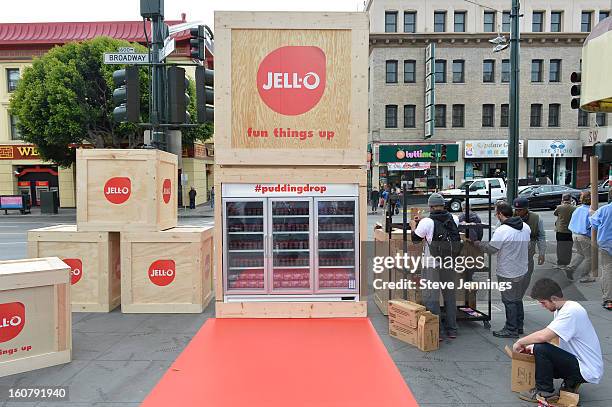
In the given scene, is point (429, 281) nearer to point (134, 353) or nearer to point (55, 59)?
point (134, 353)

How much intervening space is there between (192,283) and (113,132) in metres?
21.2

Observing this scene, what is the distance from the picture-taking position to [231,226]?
22.9 feet

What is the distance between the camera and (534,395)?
4.32 m

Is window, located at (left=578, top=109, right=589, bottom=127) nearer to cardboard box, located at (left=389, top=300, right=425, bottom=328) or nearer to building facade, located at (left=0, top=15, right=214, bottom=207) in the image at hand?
building facade, located at (left=0, top=15, right=214, bottom=207)

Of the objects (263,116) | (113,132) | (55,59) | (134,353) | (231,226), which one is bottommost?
(134,353)

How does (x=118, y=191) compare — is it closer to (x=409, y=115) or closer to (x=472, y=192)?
(x=472, y=192)

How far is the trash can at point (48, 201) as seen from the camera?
2848 centimetres

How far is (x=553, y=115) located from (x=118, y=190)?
3467cm

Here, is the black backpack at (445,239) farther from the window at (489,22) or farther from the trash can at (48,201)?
the window at (489,22)

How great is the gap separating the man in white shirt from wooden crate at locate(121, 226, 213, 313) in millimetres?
4309

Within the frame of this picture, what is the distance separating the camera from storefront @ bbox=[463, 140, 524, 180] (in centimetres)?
3322

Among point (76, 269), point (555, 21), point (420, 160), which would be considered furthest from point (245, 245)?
point (555, 21)

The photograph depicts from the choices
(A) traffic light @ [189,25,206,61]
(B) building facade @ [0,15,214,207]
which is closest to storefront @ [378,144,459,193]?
(B) building facade @ [0,15,214,207]

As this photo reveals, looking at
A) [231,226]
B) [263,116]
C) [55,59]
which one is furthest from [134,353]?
[55,59]
